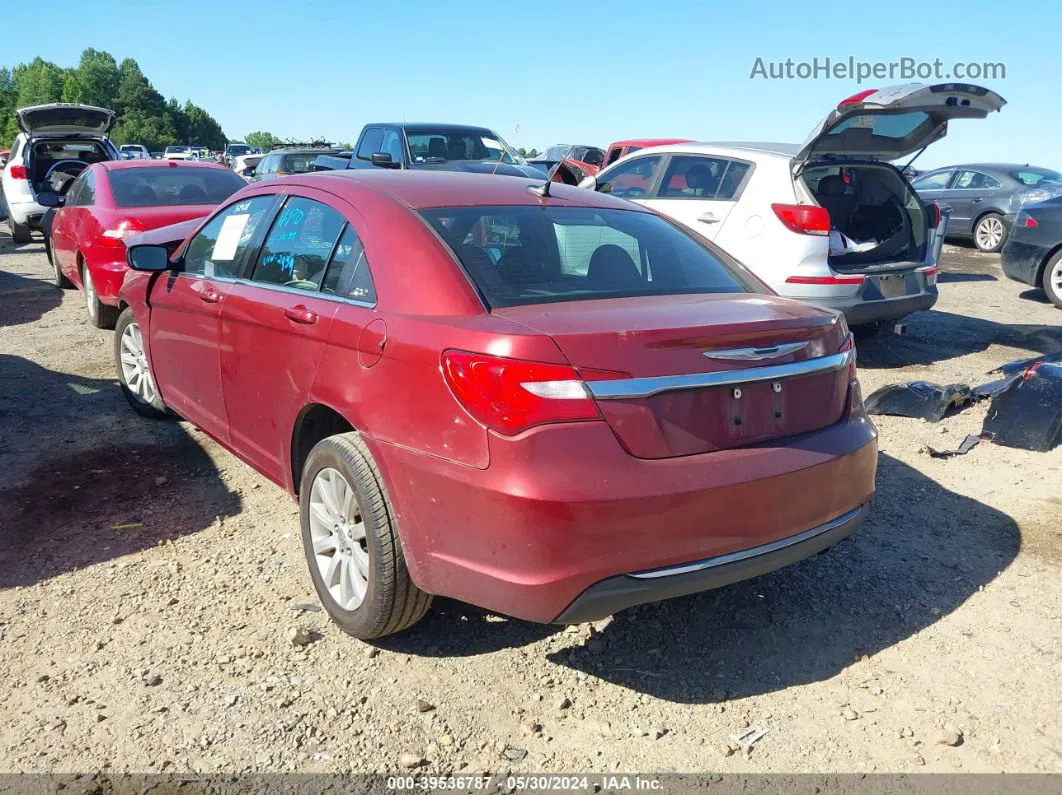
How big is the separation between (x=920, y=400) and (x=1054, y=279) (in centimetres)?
582

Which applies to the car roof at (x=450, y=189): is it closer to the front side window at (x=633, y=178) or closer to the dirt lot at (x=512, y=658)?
the dirt lot at (x=512, y=658)

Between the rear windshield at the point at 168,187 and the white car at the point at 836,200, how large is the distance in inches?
160

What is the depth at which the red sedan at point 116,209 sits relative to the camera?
7398 mm

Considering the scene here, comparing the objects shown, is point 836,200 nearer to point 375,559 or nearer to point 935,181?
point 375,559

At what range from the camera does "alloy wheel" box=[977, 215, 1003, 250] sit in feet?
50.8

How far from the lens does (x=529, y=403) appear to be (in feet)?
7.94

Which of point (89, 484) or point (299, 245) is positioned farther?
point (89, 484)

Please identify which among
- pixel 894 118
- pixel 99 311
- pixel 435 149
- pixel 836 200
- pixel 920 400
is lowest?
pixel 920 400

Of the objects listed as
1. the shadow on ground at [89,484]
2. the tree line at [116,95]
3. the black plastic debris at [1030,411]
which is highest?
the tree line at [116,95]

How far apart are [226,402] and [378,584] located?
5.15 feet

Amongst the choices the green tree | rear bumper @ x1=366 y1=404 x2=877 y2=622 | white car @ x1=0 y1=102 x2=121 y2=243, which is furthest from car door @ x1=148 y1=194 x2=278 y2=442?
the green tree

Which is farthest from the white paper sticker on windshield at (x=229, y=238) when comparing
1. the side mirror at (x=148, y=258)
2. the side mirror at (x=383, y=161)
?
the side mirror at (x=383, y=161)

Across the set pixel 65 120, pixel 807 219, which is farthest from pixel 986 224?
pixel 65 120

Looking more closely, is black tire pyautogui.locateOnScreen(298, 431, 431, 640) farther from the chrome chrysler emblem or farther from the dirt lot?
the chrome chrysler emblem
